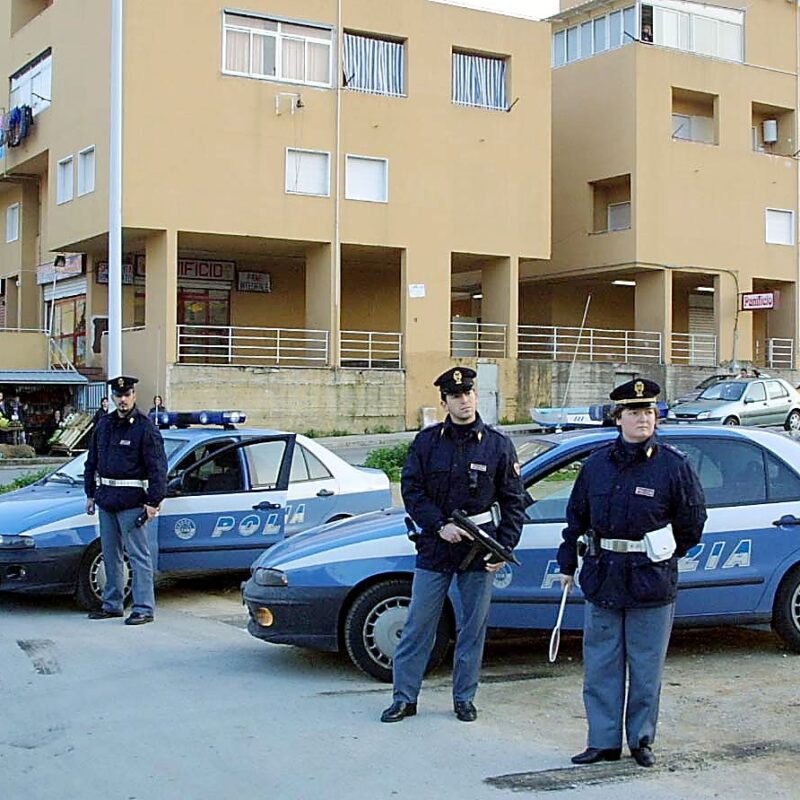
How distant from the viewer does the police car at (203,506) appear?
921 centimetres

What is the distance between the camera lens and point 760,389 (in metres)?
27.1

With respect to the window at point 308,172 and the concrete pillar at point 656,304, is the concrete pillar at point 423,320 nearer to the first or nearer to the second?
the window at point 308,172

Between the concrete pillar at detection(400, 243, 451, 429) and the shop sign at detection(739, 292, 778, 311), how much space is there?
10.1 metres

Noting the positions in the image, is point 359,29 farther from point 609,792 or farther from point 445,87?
point 609,792

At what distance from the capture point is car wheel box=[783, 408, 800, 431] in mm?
27328

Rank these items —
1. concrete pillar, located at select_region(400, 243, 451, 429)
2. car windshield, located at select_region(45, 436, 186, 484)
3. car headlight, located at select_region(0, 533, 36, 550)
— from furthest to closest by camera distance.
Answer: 1. concrete pillar, located at select_region(400, 243, 451, 429)
2. car windshield, located at select_region(45, 436, 186, 484)
3. car headlight, located at select_region(0, 533, 36, 550)

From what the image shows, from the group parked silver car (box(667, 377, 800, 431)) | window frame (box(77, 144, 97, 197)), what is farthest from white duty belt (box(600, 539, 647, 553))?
window frame (box(77, 144, 97, 197))

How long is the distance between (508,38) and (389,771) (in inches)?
1129

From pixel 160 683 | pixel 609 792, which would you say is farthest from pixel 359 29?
pixel 609 792

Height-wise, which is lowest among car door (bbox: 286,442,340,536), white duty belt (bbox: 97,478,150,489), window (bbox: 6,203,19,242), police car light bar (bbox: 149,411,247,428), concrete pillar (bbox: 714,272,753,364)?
car door (bbox: 286,442,340,536)

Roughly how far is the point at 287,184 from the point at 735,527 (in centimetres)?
2239

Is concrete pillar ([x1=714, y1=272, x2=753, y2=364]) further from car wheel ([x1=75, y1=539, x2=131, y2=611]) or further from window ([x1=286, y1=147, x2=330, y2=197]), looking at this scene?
car wheel ([x1=75, y1=539, x2=131, y2=611])

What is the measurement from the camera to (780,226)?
121 ft

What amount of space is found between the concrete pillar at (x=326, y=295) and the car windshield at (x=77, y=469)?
18755 mm
